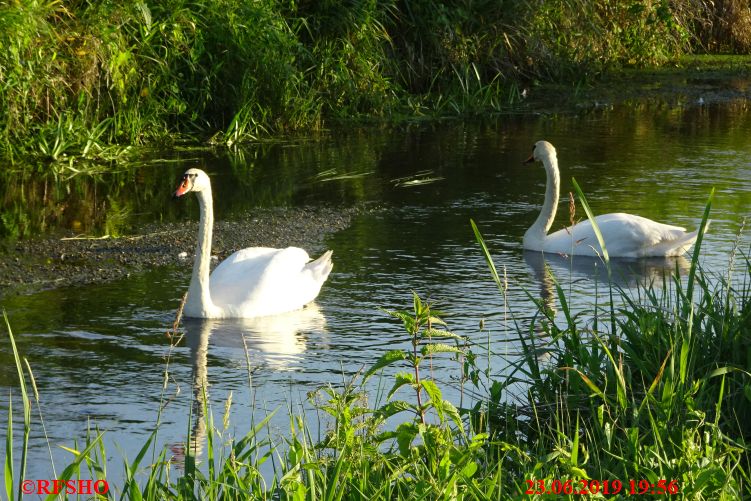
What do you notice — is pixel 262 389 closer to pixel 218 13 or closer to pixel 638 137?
pixel 218 13

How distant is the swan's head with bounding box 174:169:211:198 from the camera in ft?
25.7

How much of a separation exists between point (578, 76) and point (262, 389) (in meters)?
13.8

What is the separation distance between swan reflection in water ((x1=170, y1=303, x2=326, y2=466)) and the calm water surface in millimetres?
19

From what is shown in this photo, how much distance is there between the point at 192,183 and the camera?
7.91 meters

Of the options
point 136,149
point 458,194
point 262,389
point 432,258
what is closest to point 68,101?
point 136,149

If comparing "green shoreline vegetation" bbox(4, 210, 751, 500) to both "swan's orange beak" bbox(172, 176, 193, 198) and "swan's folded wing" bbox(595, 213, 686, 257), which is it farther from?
"swan's folded wing" bbox(595, 213, 686, 257)

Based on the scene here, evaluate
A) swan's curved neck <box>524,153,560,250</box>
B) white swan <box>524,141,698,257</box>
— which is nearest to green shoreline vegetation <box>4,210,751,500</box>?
white swan <box>524,141,698,257</box>

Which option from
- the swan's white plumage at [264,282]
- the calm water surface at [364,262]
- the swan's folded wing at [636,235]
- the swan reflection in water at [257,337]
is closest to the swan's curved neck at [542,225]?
the calm water surface at [364,262]

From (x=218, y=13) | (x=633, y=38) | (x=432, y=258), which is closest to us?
(x=432, y=258)

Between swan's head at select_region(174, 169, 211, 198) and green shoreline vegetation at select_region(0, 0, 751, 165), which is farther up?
green shoreline vegetation at select_region(0, 0, 751, 165)

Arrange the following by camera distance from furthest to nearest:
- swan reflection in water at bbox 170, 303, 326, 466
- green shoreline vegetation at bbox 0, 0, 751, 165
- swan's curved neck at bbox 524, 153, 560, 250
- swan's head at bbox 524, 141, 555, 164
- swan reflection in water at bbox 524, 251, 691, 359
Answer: green shoreline vegetation at bbox 0, 0, 751, 165
swan's head at bbox 524, 141, 555, 164
swan's curved neck at bbox 524, 153, 560, 250
swan reflection in water at bbox 524, 251, 691, 359
swan reflection in water at bbox 170, 303, 326, 466

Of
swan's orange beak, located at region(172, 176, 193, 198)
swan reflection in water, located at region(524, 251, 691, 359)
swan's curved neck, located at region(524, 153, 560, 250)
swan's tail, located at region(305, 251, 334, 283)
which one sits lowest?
swan reflection in water, located at region(524, 251, 691, 359)

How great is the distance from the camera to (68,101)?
1323 centimetres
